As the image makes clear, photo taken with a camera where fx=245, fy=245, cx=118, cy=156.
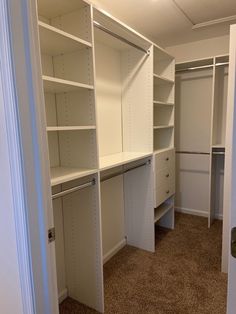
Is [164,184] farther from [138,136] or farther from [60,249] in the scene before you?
[60,249]

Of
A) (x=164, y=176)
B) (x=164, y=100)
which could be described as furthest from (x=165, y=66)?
(x=164, y=176)

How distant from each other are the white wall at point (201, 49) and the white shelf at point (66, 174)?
248 cm

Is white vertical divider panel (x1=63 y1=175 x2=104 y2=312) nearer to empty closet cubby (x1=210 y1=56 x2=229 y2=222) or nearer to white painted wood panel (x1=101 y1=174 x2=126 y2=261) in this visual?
white painted wood panel (x1=101 y1=174 x2=126 y2=261)

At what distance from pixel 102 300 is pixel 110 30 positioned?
209cm

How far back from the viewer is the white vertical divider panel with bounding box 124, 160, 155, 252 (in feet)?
8.48

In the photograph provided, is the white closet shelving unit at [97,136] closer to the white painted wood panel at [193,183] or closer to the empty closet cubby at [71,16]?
the empty closet cubby at [71,16]

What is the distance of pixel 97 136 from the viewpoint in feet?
5.57

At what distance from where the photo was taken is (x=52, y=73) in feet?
5.78

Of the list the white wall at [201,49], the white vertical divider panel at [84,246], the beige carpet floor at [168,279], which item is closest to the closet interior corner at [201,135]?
the white wall at [201,49]

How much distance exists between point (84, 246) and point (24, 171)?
47.8 inches

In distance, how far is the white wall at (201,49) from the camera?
3.11 metres

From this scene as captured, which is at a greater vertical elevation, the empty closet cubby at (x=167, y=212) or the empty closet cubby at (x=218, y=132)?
the empty closet cubby at (x=218, y=132)

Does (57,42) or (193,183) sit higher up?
(57,42)

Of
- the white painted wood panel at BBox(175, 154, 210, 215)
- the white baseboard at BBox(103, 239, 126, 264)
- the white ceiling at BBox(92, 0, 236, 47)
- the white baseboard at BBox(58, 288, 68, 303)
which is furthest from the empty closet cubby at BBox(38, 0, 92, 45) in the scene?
the white painted wood panel at BBox(175, 154, 210, 215)
